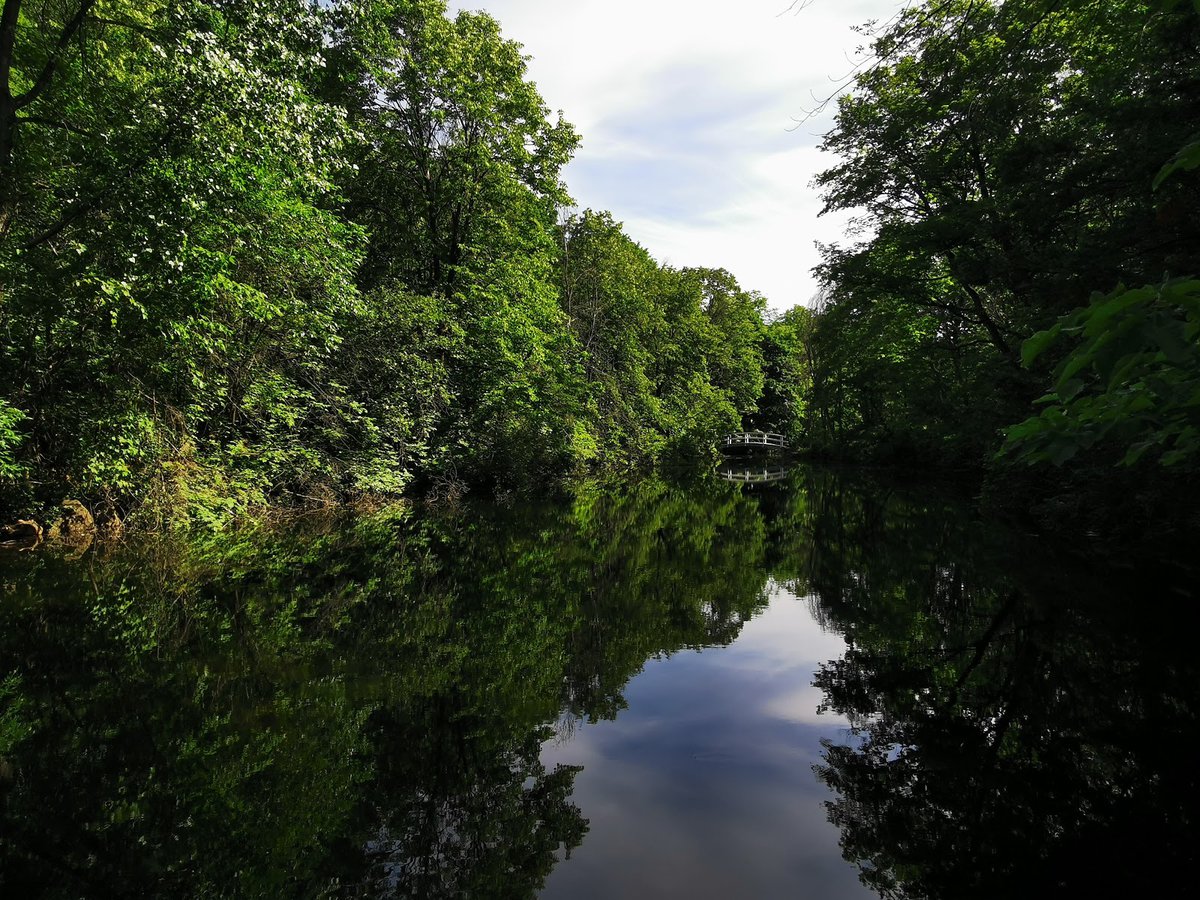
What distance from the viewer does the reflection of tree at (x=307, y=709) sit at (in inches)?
107

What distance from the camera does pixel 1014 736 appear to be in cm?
389

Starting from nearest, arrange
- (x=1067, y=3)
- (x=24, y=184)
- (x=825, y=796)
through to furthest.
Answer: (x=1067, y=3)
(x=825, y=796)
(x=24, y=184)

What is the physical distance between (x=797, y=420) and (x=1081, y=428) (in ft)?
162

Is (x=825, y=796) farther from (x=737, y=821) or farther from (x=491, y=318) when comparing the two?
(x=491, y=318)

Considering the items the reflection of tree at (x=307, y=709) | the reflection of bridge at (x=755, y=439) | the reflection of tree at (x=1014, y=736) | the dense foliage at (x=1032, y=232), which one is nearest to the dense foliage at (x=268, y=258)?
the reflection of tree at (x=307, y=709)

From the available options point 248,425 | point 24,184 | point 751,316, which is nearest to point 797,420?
point 751,316

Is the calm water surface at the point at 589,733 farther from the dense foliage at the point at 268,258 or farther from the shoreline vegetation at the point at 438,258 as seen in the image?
the dense foliage at the point at 268,258

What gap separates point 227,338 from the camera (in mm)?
10461

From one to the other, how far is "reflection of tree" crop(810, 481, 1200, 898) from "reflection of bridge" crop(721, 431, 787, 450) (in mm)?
38404

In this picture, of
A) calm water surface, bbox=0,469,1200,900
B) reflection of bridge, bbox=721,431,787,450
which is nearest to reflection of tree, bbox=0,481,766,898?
calm water surface, bbox=0,469,1200,900

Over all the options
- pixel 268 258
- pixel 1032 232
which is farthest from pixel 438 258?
pixel 1032 232

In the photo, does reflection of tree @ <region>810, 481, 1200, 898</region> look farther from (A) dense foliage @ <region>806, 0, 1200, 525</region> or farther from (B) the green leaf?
(B) the green leaf

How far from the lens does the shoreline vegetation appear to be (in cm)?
639

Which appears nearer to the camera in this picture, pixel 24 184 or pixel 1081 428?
pixel 1081 428
